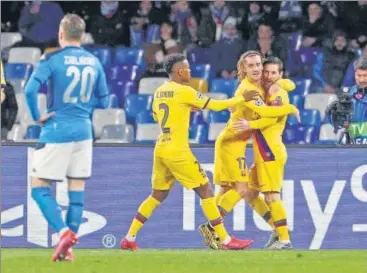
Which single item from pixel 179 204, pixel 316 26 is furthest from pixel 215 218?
pixel 316 26

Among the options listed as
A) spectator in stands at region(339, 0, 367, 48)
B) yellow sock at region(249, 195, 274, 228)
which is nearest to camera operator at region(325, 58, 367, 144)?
yellow sock at region(249, 195, 274, 228)

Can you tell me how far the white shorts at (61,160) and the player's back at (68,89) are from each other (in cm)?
6

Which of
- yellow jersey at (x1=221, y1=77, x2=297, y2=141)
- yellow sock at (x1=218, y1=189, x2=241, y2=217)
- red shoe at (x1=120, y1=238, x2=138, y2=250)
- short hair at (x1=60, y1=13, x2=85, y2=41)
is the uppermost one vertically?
short hair at (x1=60, y1=13, x2=85, y2=41)

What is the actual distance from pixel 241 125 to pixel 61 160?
7.17 ft

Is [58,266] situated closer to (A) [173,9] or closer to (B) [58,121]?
(B) [58,121]

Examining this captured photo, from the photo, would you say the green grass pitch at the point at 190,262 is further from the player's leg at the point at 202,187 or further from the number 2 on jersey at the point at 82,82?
the number 2 on jersey at the point at 82,82

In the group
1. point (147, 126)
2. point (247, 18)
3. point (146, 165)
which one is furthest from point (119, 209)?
point (247, 18)

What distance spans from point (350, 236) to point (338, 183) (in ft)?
1.69

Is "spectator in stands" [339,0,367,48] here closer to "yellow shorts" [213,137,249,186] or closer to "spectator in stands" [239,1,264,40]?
"spectator in stands" [239,1,264,40]

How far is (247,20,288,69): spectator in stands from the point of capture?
68.2ft

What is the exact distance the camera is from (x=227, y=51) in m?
21.1

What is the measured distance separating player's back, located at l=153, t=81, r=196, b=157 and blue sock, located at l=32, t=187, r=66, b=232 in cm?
157

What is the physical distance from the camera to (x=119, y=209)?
15.1 meters

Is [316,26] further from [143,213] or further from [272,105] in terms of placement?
[143,213]
